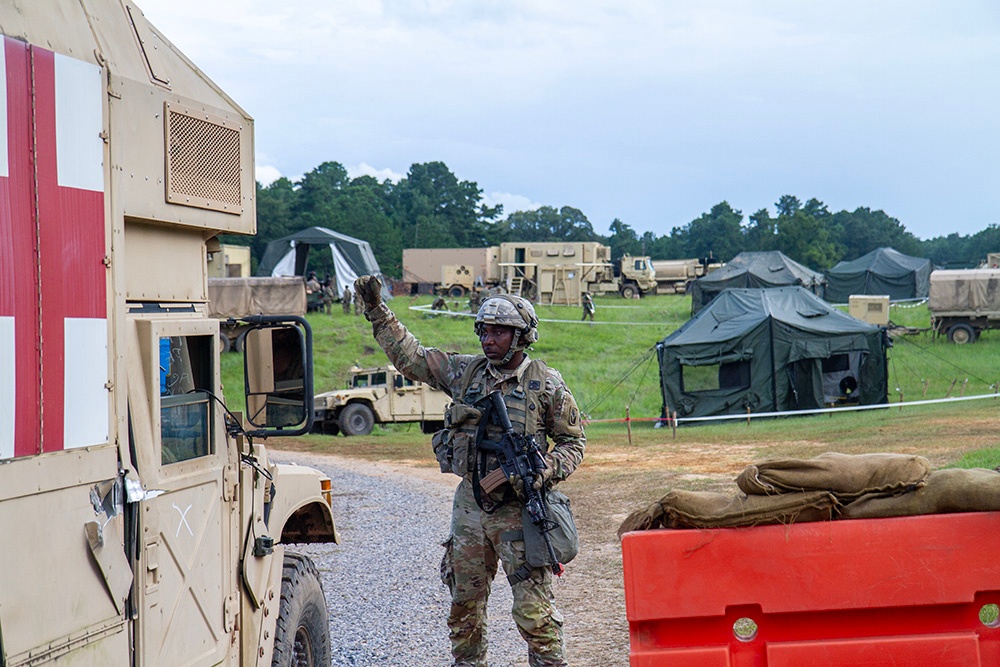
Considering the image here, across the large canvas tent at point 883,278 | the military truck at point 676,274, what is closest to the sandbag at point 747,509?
the large canvas tent at point 883,278

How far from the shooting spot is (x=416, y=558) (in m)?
9.93

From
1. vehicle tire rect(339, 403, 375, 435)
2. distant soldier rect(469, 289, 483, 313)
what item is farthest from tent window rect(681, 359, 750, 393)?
distant soldier rect(469, 289, 483, 313)

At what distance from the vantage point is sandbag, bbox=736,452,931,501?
3.90m

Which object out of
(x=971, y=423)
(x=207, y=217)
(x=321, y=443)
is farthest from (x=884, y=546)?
(x=321, y=443)

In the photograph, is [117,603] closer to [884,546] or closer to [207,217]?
[207,217]

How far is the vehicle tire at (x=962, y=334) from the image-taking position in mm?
32406

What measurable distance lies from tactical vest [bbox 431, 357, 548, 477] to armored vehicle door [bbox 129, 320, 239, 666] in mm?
1157

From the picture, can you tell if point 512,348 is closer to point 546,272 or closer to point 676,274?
point 546,272

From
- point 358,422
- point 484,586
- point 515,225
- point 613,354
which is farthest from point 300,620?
point 515,225

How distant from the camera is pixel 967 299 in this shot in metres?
32.1

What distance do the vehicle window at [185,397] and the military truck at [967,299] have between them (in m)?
31.2

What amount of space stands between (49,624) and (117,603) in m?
0.33

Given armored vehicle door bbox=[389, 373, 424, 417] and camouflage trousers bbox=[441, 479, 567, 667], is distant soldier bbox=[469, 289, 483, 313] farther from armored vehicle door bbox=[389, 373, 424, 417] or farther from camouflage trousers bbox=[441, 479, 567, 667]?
camouflage trousers bbox=[441, 479, 567, 667]

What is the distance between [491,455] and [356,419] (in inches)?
676
